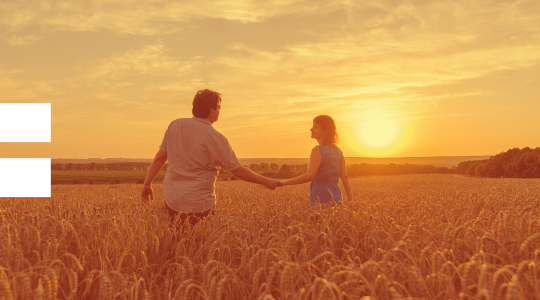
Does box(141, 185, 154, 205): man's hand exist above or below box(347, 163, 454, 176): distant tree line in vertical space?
above

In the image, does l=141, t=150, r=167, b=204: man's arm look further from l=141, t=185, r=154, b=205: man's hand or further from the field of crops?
the field of crops

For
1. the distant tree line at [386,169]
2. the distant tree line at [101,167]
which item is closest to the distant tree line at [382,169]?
the distant tree line at [386,169]

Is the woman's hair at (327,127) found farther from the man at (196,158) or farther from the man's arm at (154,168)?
the man's arm at (154,168)

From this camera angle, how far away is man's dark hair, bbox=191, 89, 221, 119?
4.64 m

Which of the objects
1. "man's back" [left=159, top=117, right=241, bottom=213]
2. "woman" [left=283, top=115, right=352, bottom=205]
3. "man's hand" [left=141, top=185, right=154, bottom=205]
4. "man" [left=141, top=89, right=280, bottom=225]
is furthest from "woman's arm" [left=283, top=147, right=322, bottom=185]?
"man's hand" [left=141, top=185, right=154, bottom=205]

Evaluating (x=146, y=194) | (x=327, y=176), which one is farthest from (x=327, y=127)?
(x=146, y=194)

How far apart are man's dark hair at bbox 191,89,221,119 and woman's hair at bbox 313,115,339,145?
1.90 m

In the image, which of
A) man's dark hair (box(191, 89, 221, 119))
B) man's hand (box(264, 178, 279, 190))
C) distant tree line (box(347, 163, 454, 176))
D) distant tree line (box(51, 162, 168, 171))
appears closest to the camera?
man's dark hair (box(191, 89, 221, 119))

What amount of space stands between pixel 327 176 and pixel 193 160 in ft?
7.54

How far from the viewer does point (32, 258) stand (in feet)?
9.41

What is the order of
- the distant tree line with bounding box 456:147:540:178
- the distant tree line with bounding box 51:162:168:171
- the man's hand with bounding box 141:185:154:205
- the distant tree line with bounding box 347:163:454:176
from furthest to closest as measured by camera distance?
the distant tree line with bounding box 51:162:168:171, the distant tree line with bounding box 347:163:454:176, the distant tree line with bounding box 456:147:540:178, the man's hand with bounding box 141:185:154:205

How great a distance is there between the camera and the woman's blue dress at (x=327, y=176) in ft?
18.8

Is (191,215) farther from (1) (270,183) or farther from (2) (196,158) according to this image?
(1) (270,183)

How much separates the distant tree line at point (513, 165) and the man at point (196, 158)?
40.3 m
